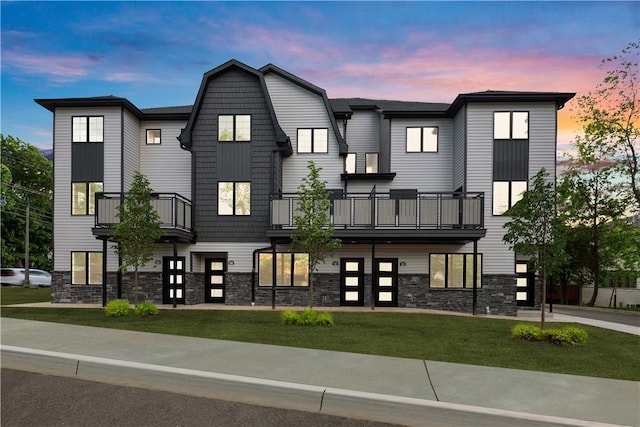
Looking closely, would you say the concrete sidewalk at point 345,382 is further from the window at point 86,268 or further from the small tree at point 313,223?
the window at point 86,268

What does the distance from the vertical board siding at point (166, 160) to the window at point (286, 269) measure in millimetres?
5161

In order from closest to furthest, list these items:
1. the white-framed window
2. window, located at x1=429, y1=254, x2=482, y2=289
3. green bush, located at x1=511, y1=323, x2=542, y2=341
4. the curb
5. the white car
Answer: the curb → green bush, located at x1=511, y1=323, x2=542, y2=341 → window, located at x1=429, y1=254, x2=482, y2=289 → the white-framed window → the white car

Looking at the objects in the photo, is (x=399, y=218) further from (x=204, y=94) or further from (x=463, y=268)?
(x=204, y=94)

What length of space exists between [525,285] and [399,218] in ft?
26.2

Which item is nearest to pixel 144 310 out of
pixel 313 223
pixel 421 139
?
pixel 313 223

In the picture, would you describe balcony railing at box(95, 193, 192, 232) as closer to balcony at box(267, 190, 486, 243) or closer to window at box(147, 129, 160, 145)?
window at box(147, 129, 160, 145)

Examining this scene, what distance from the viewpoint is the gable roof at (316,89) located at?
19.0 meters

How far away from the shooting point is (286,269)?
61.6 feet

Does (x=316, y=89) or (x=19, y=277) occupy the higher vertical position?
(x=316, y=89)

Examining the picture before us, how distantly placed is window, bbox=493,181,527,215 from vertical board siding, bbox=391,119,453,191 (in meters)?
2.34

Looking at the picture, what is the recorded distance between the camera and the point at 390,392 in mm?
5883

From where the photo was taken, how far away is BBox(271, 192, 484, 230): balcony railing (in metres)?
16.5

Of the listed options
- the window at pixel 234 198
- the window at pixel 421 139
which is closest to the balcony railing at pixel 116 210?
the window at pixel 234 198

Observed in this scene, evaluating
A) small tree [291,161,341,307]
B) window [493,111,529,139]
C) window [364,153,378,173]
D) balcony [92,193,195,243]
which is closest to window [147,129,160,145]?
balcony [92,193,195,243]
